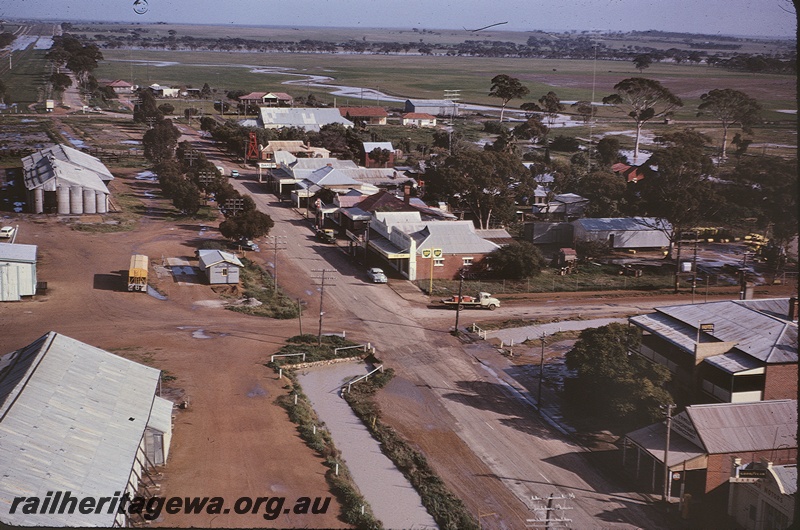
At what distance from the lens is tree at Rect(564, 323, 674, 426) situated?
20156 mm

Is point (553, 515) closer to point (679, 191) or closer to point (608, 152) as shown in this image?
point (679, 191)

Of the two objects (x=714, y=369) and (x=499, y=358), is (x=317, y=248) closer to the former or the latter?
(x=499, y=358)

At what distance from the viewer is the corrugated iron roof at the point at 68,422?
13250 mm

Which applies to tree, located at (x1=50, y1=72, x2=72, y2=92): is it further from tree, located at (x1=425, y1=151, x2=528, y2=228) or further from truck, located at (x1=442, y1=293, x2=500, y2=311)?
truck, located at (x1=442, y1=293, x2=500, y2=311)

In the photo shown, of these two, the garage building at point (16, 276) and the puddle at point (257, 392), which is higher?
the garage building at point (16, 276)

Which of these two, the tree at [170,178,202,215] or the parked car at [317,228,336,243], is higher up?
the tree at [170,178,202,215]

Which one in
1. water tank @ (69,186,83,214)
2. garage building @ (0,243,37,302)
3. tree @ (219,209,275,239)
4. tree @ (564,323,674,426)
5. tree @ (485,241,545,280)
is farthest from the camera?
water tank @ (69,186,83,214)

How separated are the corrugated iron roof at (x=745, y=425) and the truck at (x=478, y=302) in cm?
1366

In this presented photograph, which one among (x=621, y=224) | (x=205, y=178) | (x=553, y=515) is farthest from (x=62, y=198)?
(x=553, y=515)

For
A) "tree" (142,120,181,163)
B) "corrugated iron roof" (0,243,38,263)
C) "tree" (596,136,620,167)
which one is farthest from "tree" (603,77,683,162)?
"corrugated iron roof" (0,243,38,263)

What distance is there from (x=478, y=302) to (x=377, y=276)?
4840 millimetres

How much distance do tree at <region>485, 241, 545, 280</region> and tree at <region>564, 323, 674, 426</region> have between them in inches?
483

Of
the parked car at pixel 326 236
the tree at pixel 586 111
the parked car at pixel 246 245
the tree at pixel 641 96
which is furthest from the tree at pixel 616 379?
Answer: the tree at pixel 586 111

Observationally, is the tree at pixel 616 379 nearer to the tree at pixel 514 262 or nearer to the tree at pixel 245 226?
the tree at pixel 514 262
